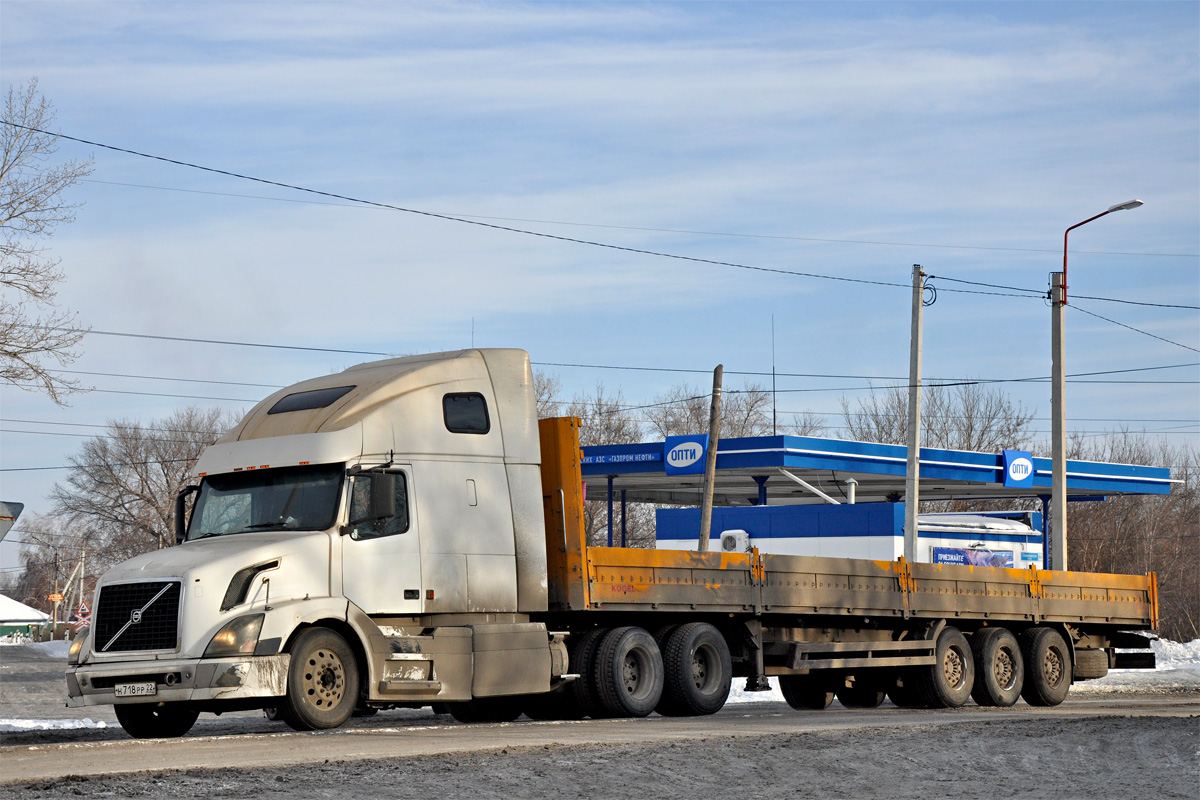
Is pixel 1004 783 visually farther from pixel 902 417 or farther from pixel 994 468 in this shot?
pixel 902 417

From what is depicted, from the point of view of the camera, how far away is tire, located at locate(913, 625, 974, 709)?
62.3 ft

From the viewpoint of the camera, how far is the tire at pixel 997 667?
773 inches

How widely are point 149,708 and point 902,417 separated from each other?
60.7 meters

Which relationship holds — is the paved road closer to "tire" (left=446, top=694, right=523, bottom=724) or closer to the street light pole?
"tire" (left=446, top=694, right=523, bottom=724)

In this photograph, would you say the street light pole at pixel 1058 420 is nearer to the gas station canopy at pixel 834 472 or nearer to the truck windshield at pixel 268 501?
the gas station canopy at pixel 834 472

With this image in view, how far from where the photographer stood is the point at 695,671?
1653cm

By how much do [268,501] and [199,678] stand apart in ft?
6.94

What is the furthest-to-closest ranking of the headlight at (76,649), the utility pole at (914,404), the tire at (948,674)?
1. the utility pole at (914,404)
2. the tire at (948,674)
3. the headlight at (76,649)

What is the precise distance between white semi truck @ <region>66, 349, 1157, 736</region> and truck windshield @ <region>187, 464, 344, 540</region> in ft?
0.07

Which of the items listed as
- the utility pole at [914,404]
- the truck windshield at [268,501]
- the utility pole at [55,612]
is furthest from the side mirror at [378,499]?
the utility pole at [55,612]

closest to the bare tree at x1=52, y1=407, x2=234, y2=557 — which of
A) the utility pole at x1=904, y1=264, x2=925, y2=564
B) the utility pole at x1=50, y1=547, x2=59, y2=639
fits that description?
the utility pole at x1=50, y1=547, x2=59, y2=639

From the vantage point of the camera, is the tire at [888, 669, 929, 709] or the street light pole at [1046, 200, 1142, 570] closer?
the tire at [888, 669, 929, 709]

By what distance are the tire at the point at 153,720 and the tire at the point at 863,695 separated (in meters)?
9.67

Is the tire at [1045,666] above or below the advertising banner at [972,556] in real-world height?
below
